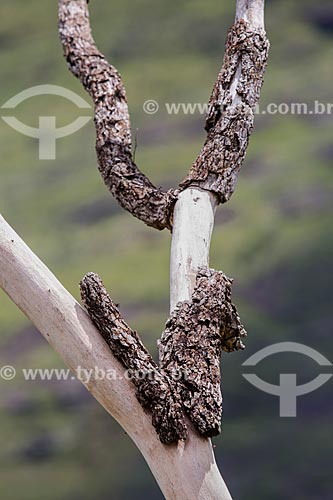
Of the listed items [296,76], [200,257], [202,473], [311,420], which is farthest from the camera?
[296,76]

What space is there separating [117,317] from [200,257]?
297mm

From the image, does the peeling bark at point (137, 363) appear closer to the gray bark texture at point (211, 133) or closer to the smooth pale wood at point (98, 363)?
the smooth pale wood at point (98, 363)

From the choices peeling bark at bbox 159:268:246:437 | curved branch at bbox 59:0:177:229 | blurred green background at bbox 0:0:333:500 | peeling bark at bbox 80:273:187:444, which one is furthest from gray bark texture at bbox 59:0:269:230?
blurred green background at bbox 0:0:333:500

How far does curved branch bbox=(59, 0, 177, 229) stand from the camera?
2242mm

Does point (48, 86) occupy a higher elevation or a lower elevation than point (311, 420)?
higher

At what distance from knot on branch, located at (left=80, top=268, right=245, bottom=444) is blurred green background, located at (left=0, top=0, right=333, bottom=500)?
3484 mm

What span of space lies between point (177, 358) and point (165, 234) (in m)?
4.13

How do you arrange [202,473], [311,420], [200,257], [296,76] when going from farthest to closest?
[296,76] < [311,420] < [200,257] < [202,473]

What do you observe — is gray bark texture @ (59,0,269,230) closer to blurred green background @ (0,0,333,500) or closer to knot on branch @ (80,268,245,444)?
knot on branch @ (80,268,245,444)

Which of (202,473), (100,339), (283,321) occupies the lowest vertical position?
(202,473)

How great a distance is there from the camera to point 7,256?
1.82m

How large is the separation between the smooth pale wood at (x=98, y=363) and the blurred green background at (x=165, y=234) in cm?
358

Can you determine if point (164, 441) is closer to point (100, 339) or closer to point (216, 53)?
point (100, 339)

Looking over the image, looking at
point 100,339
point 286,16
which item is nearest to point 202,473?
point 100,339
